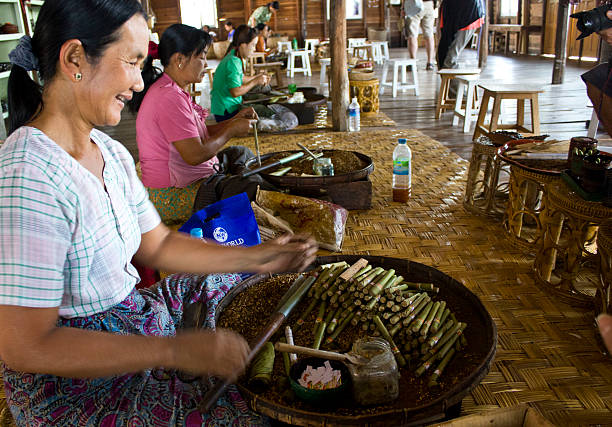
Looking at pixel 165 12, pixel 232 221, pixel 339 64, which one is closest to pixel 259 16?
pixel 165 12

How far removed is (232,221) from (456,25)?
5690 mm

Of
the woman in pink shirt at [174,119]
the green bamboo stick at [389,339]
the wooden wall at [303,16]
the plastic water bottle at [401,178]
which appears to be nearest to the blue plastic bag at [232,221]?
the woman in pink shirt at [174,119]

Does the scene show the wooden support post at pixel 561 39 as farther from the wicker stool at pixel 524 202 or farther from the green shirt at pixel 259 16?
the green shirt at pixel 259 16

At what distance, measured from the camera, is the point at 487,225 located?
3131 mm

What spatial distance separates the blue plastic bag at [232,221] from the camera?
2.23 metres

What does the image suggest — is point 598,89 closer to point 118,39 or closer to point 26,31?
point 118,39

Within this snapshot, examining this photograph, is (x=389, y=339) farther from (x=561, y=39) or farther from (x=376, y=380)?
(x=561, y=39)

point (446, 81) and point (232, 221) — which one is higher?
point (446, 81)

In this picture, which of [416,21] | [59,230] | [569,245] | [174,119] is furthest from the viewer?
[416,21]

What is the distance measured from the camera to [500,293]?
2.35 metres

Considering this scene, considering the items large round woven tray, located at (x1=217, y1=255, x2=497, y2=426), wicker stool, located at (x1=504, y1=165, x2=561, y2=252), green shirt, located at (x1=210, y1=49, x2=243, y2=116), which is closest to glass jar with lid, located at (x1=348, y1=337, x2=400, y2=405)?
large round woven tray, located at (x1=217, y1=255, x2=497, y2=426)

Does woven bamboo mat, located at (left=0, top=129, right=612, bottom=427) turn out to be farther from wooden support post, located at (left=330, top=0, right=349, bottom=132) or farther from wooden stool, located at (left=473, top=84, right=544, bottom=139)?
wooden support post, located at (left=330, top=0, right=349, bottom=132)

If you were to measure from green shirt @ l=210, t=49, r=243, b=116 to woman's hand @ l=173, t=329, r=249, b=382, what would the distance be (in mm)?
4254

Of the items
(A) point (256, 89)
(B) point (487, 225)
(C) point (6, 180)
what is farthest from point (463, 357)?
(A) point (256, 89)
